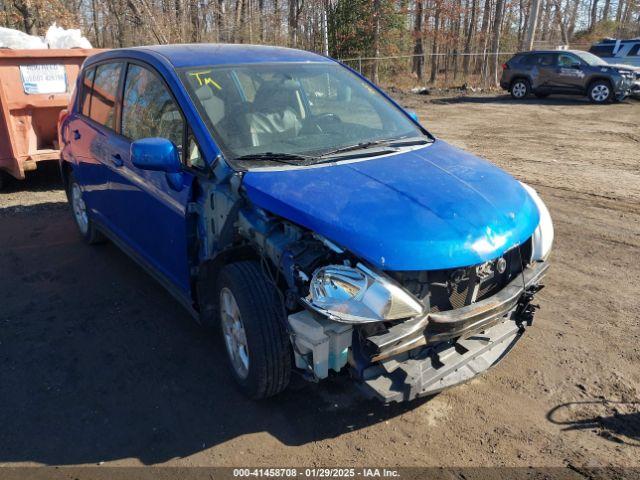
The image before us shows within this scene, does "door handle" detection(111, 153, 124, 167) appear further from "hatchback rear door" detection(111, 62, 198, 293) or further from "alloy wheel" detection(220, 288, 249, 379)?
"alloy wheel" detection(220, 288, 249, 379)

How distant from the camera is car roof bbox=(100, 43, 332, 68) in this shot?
3.85 metres

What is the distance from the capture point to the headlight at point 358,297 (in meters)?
2.53

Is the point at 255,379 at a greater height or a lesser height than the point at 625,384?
greater

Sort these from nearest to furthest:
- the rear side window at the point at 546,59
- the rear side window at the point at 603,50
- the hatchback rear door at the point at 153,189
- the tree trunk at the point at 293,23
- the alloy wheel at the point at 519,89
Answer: the hatchback rear door at the point at 153,189, the rear side window at the point at 546,59, the alloy wheel at the point at 519,89, the rear side window at the point at 603,50, the tree trunk at the point at 293,23

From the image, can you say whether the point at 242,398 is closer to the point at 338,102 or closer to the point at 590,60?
the point at 338,102

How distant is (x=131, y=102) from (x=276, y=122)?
133cm

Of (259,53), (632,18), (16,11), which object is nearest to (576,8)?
(632,18)

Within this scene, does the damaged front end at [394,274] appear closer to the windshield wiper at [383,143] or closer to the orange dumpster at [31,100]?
the windshield wiper at [383,143]

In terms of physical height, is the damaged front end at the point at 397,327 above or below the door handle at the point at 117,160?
below

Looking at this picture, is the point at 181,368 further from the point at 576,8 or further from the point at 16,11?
the point at 576,8

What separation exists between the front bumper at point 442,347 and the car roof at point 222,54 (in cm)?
239

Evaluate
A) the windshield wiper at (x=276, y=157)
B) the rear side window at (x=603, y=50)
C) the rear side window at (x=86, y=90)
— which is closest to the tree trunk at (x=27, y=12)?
the rear side window at (x=86, y=90)

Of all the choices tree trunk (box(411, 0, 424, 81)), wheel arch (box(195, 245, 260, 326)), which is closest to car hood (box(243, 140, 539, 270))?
wheel arch (box(195, 245, 260, 326))

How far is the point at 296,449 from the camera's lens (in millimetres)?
2906
